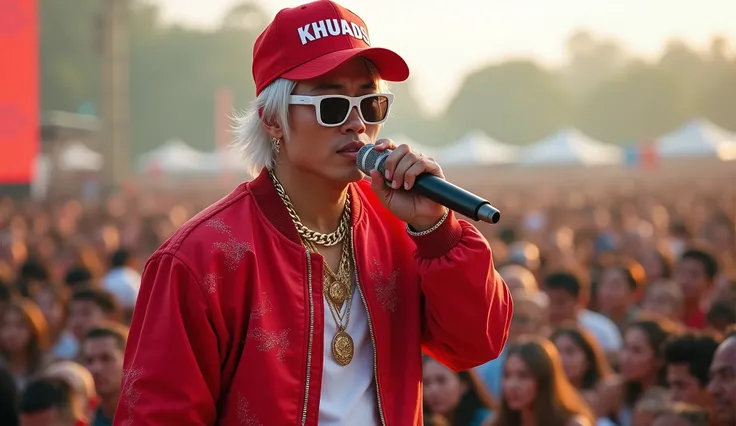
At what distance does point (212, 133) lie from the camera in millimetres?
76125

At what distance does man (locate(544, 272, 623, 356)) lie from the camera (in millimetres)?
7953

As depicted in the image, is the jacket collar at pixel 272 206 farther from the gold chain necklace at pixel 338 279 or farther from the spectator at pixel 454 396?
the spectator at pixel 454 396

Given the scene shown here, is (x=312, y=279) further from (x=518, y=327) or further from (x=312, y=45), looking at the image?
(x=518, y=327)

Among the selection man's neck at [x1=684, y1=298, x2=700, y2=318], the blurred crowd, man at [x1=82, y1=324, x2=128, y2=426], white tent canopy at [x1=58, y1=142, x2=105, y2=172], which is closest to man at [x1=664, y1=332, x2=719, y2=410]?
the blurred crowd

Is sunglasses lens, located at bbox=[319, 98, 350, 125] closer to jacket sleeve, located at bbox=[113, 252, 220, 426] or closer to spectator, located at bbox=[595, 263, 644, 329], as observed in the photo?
jacket sleeve, located at bbox=[113, 252, 220, 426]

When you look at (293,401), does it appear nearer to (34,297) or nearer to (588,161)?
(34,297)

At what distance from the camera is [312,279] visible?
109 inches

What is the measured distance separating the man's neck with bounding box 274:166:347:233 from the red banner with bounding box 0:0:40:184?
34.4ft

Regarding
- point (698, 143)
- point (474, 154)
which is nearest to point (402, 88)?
point (474, 154)

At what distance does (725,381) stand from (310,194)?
278 cm

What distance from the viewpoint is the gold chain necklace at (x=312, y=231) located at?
2.85 meters

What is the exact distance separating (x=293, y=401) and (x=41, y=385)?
3.18 meters

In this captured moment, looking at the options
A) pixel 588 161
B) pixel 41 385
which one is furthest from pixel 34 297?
pixel 588 161

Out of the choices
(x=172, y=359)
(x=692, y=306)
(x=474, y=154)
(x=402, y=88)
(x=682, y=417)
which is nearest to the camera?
(x=172, y=359)
